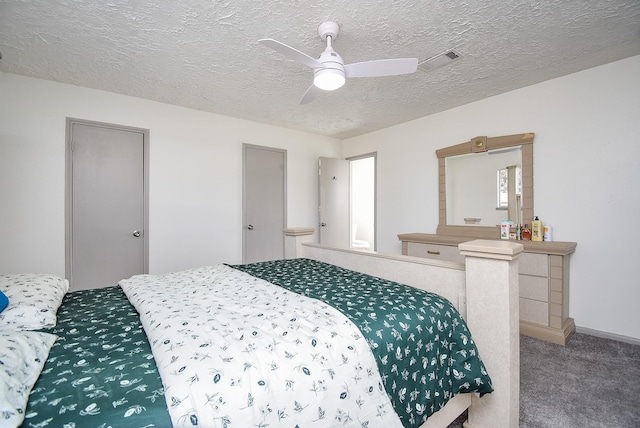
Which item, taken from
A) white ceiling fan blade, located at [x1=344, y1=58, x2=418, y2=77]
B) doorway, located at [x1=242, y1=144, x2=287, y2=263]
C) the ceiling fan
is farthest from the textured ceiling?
doorway, located at [x1=242, y1=144, x2=287, y2=263]

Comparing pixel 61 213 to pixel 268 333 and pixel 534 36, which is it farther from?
pixel 534 36

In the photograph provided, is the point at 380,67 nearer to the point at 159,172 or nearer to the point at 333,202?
the point at 159,172

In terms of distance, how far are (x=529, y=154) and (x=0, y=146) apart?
5059mm

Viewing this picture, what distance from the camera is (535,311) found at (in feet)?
8.54

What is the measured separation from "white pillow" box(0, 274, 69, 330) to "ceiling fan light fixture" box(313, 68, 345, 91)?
1.85 metres

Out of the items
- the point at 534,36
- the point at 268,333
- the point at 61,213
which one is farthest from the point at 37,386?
the point at 534,36

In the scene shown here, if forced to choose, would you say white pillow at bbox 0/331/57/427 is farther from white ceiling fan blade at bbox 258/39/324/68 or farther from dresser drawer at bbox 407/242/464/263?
dresser drawer at bbox 407/242/464/263

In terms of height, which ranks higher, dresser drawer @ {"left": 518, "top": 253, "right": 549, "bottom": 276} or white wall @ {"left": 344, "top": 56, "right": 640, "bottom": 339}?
white wall @ {"left": 344, "top": 56, "right": 640, "bottom": 339}

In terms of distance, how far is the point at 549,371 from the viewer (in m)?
2.06

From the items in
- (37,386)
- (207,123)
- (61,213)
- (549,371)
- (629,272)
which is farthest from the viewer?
(207,123)

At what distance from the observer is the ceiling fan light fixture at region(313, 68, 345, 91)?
173 cm

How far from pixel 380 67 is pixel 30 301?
7.22 ft

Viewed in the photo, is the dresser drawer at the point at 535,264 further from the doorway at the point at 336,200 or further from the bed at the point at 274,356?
the doorway at the point at 336,200

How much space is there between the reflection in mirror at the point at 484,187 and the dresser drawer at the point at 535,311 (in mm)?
871
